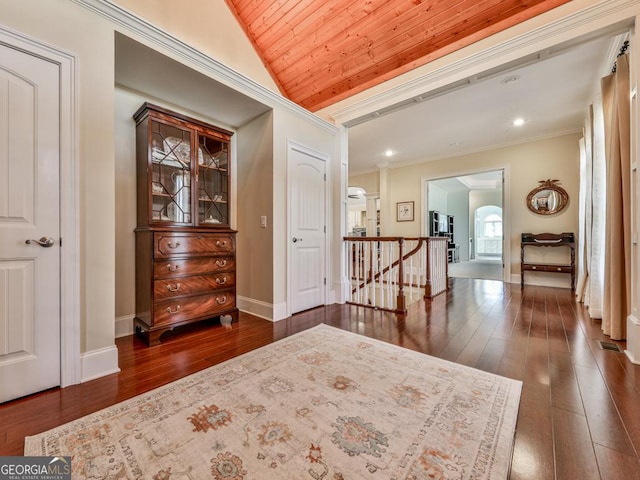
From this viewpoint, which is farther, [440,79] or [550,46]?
[440,79]

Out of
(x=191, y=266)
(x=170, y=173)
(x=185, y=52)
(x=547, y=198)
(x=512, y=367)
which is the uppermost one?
(x=185, y=52)

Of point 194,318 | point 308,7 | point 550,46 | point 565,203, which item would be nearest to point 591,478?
point 194,318

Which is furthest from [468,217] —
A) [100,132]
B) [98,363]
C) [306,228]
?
[98,363]

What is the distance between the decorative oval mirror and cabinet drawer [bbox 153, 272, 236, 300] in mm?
5562

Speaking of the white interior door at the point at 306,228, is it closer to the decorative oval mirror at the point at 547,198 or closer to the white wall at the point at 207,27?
the white wall at the point at 207,27

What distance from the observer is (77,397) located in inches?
59.6

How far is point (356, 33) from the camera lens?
9.14 ft

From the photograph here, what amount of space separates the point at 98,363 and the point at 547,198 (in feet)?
21.9

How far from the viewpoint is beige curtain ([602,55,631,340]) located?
7.01ft

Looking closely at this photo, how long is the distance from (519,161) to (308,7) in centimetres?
482

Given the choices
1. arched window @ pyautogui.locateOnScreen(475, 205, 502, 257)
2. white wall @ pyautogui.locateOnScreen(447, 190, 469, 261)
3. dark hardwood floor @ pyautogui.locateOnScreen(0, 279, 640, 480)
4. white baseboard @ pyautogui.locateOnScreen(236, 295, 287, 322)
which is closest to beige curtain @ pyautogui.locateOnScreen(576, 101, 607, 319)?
dark hardwood floor @ pyautogui.locateOnScreen(0, 279, 640, 480)

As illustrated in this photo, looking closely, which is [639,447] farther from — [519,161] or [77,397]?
[519,161]

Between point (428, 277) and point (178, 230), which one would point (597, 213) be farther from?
point (178, 230)

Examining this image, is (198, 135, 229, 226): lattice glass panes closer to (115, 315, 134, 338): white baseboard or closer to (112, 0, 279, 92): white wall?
(112, 0, 279, 92): white wall
